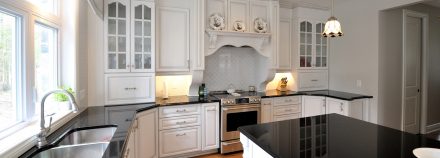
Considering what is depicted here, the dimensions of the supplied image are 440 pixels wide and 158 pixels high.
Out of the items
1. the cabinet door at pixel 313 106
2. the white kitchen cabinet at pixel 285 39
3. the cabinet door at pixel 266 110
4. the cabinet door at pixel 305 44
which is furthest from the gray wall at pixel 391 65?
the cabinet door at pixel 266 110

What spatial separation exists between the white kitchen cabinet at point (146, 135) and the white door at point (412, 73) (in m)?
4.12

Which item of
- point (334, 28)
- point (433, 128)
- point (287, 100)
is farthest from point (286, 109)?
point (433, 128)

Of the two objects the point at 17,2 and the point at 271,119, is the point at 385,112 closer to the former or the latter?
the point at 271,119

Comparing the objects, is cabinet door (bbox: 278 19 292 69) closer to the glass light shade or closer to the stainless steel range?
the stainless steel range

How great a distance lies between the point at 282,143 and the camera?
1490mm

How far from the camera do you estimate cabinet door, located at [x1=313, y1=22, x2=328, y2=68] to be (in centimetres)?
436

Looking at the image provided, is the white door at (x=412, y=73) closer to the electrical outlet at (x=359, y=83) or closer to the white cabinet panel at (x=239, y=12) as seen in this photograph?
the electrical outlet at (x=359, y=83)

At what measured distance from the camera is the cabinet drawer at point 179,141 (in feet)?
10.0

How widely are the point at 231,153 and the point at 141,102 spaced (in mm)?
1525

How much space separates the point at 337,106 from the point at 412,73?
1702 millimetres

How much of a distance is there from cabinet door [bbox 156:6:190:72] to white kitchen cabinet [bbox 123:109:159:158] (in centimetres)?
72

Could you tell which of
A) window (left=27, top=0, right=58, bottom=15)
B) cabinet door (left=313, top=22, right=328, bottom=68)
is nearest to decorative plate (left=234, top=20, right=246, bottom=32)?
cabinet door (left=313, top=22, right=328, bottom=68)

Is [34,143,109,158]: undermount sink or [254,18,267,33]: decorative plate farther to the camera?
[254,18,267,33]: decorative plate

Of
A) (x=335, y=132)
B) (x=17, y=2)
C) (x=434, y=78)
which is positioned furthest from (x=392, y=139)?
(x=434, y=78)
